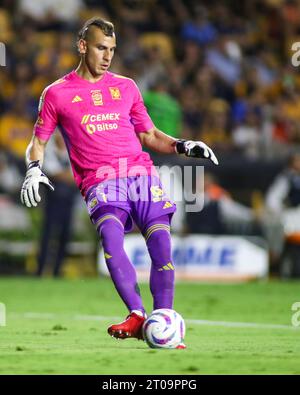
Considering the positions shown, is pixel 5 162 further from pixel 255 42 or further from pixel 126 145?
pixel 126 145

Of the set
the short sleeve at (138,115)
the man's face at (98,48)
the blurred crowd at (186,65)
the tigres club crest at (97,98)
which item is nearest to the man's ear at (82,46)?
the man's face at (98,48)

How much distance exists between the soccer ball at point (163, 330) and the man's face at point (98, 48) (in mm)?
2067

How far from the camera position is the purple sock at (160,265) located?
7.97 metres

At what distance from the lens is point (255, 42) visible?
22172mm

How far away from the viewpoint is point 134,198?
824 centimetres

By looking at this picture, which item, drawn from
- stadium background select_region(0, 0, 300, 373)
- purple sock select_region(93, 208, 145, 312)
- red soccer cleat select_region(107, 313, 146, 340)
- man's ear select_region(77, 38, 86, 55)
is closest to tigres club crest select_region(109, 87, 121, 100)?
man's ear select_region(77, 38, 86, 55)

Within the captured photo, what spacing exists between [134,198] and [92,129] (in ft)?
2.09

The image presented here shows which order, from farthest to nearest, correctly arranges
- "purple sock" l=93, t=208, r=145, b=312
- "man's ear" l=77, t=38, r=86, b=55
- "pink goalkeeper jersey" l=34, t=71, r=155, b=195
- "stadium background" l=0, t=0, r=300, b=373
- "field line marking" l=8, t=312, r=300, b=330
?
1. "stadium background" l=0, t=0, r=300, b=373
2. "field line marking" l=8, t=312, r=300, b=330
3. "man's ear" l=77, t=38, r=86, b=55
4. "pink goalkeeper jersey" l=34, t=71, r=155, b=195
5. "purple sock" l=93, t=208, r=145, b=312

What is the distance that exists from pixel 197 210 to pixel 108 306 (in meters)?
4.52

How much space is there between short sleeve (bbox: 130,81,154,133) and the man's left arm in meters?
0.05

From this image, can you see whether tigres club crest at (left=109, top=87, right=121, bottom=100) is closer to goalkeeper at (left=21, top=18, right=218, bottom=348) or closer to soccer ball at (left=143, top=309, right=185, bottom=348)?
goalkeeper at (left=21, top=18, right=218, bottom=348)

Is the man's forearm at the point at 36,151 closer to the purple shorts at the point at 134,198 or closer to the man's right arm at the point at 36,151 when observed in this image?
the man's right arm at the point at 36,151

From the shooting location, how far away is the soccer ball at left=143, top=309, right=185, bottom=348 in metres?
7.55

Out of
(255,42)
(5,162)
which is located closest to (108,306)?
(5,162)
